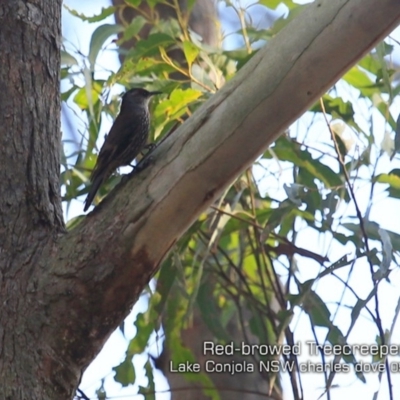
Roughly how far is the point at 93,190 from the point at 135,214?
1.90ft

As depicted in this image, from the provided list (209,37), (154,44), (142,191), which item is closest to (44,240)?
(142,191)

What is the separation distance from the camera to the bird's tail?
2186 mm

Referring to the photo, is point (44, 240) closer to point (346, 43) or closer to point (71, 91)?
A: point (346, 43)

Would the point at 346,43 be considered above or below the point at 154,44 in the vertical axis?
below

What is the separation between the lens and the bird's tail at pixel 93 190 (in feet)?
7.17

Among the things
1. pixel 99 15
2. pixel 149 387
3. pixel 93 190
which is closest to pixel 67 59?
pixel 99 15

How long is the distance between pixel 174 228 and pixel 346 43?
0.47 metres

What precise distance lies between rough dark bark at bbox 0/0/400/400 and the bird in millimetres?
500

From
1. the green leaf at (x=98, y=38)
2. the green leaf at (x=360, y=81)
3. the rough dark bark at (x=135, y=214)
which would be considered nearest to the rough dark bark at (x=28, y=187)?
the rough dark bark at (x=135, y=214)

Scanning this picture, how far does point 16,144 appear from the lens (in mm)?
1850

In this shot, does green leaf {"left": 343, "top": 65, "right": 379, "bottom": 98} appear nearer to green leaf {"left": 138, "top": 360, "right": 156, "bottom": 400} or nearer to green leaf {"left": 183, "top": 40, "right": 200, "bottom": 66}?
green leaf {"left": 183, "top": 40, "right": 200, "bottom": 66}

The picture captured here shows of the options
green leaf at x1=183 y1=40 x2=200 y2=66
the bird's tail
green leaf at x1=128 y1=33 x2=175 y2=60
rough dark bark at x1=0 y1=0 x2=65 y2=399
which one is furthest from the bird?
rough dark bark at x1=0 y1=0 x2=65 y2=399

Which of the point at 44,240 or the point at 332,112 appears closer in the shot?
the point at 44,240

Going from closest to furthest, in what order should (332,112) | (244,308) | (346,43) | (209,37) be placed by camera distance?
1. (346,43)
2. (332,112)
3. (244,308)
4. (209,37)
